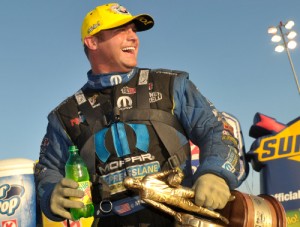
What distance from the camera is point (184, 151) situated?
3.17m

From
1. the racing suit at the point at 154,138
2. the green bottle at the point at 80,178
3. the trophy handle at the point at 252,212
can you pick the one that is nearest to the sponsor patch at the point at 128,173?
the racing suit at the point at 154,138

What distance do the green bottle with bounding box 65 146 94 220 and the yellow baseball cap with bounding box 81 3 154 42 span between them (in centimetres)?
96

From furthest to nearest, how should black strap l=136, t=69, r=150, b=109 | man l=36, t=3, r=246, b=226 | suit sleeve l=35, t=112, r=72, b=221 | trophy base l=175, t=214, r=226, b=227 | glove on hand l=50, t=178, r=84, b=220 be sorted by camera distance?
suit sleeve l=35, t=112, r=72, b=221
black strap l=136, t=69, r=150, b=109
man l=36, t=3, r=246, b=226
glove on hand l=50, t=178, r=84, b=220
trophy base l=175, t=214, r=226, b=227

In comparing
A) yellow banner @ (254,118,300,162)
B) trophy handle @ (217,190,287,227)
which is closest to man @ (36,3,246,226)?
trophy handle @ (217,190,287,227)

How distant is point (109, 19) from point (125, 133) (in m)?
0.91

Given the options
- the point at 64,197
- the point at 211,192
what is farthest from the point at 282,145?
the point at 64,197

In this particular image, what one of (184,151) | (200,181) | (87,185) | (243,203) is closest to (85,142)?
(87,185)

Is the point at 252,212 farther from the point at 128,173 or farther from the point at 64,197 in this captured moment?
the point at 64,197

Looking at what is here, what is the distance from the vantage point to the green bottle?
3.01m

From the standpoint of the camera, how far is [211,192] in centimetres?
272

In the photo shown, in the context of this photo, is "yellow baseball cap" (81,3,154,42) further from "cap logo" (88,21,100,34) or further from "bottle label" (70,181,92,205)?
"bottle label" (70,181,92,205)

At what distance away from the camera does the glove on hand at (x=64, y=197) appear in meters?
2.94

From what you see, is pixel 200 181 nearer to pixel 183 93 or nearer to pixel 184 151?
pixel 184 151

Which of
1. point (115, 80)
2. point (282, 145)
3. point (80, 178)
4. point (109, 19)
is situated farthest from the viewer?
point (282, 145)
